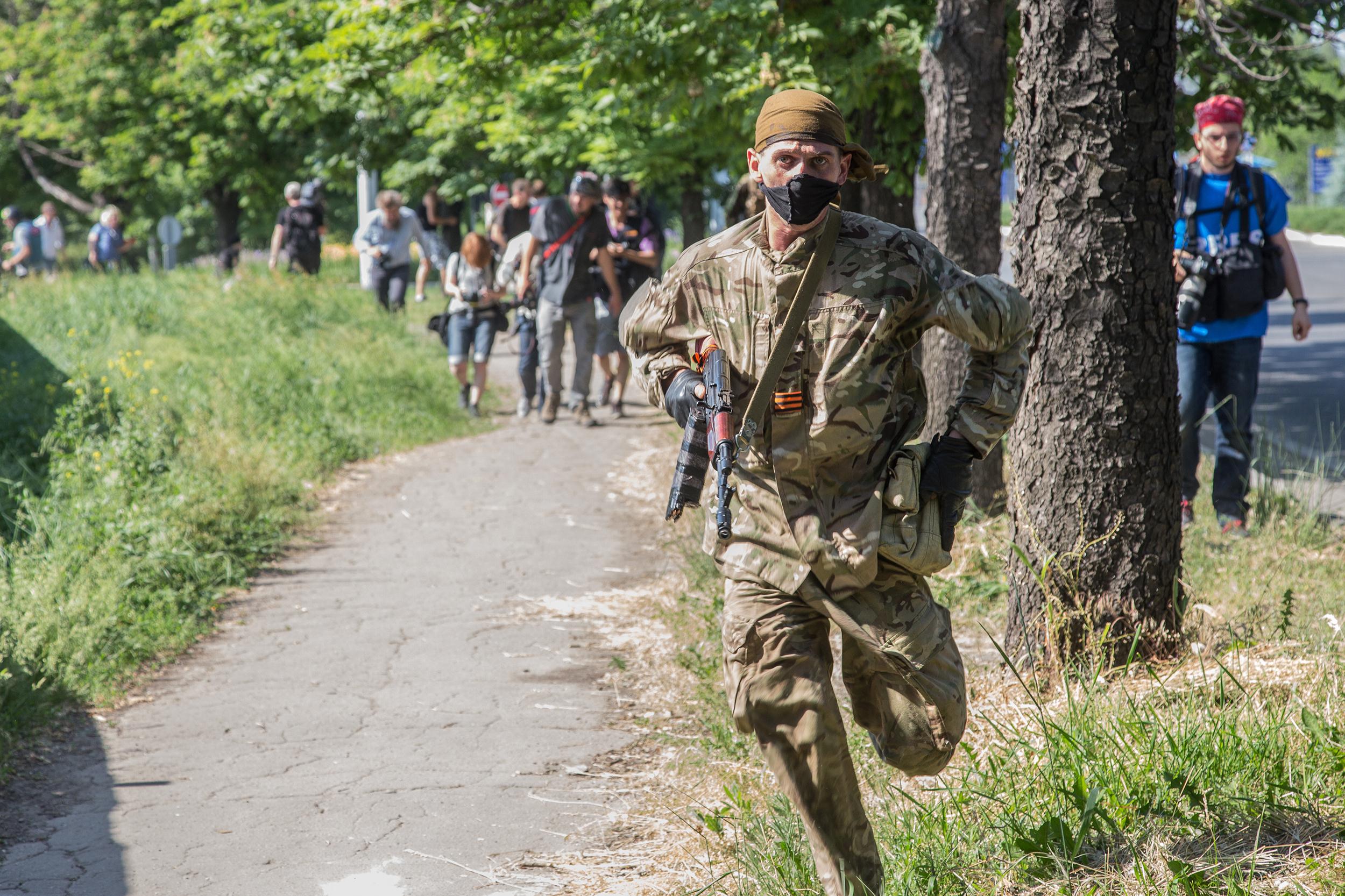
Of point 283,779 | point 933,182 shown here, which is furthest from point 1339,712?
point 933,182

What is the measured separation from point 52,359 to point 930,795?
396 inches

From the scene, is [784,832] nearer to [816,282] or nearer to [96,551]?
[816,282]

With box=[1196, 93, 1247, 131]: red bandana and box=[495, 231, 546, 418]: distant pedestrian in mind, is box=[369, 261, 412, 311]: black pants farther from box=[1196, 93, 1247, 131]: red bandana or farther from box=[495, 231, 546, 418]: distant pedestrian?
box=[1196, 93, 1247, 131]: red bandana

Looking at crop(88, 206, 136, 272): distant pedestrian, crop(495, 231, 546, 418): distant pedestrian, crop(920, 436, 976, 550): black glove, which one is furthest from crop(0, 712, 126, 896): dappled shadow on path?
crop(88, 206, 136, 272): distant pedestrian

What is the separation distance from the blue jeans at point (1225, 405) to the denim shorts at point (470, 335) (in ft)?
22.9

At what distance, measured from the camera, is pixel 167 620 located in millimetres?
6535

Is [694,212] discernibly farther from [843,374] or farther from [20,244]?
[843,374]

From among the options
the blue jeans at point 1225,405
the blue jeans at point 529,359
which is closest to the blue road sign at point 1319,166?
the blue jeans at point 529,359

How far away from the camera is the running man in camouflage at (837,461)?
3121 mm

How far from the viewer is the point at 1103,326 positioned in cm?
451

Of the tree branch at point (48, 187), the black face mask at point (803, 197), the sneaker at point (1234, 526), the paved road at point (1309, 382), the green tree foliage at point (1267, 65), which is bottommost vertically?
the sneaker at point (1234, 526)

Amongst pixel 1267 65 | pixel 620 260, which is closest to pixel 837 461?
pixel 1267 65

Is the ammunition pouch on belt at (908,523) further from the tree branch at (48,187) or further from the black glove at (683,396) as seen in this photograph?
the tree branch at (48,187)

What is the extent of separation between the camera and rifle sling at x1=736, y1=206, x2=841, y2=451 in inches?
122
